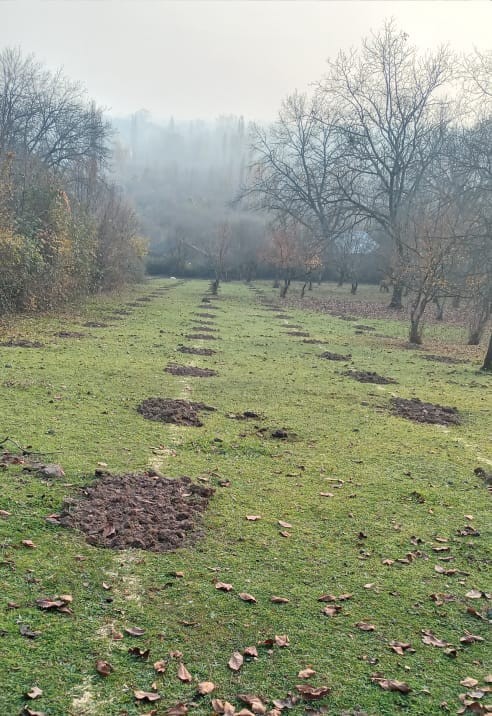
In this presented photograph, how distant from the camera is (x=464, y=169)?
14953mm

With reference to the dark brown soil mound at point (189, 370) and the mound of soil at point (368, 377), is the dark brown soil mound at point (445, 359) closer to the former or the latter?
the mound of soil at point (368, 377)

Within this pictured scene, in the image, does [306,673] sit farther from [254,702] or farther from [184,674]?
[184,674]

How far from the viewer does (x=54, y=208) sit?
17.7 m

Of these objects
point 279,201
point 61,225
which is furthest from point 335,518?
point 279,201

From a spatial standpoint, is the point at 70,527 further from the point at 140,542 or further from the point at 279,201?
the point at 279,201

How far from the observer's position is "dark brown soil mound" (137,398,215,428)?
7.22 meters

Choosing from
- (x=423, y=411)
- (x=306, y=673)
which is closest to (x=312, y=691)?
(x=306, y=673)

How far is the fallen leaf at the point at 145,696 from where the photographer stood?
2673 mm

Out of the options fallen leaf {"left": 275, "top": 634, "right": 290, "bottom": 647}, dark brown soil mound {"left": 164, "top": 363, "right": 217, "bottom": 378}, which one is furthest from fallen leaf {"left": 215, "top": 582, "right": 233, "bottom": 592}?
dark brown soil mound {"left": 164, "top": 363, "right": 217, "bottom": 378}

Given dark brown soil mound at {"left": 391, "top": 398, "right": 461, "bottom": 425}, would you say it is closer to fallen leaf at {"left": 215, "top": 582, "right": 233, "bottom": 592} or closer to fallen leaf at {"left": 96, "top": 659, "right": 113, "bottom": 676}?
fallen leaf at {"left": 215, "top": 582, "right": 233, "bottom": 592}

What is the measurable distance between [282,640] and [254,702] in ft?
1.75

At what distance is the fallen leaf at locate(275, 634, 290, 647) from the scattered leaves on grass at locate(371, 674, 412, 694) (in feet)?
1.66

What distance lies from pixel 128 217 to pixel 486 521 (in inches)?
1237

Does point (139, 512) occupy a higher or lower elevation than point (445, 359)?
lower
